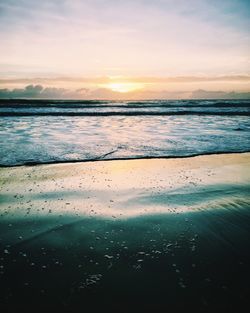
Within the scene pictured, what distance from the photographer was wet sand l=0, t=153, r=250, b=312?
2316 millimetres

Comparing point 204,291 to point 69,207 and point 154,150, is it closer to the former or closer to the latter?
point 69,207

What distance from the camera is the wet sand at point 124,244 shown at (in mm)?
2316

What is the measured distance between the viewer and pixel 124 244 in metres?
3.12

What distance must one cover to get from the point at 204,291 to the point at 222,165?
192 inches

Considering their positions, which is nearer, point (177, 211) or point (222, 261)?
point (222, 261)

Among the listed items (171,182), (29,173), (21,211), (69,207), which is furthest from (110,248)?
(29,173)

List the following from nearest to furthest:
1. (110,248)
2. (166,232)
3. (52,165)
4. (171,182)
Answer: (110,248)
(166,232)
(171,182)
(52,165)

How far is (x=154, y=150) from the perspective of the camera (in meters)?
8.65

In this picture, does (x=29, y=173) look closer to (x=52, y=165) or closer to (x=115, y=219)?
(x=52, y=165)

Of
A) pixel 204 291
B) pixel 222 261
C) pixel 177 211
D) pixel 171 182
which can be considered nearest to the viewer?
pixel 204 291

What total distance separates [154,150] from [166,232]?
535 centimetres

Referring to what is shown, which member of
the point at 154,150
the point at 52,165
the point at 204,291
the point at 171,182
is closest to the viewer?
the point at 204,291

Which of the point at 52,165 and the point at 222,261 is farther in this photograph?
the point at 52,165

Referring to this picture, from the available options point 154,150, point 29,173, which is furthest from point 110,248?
point 154,150
